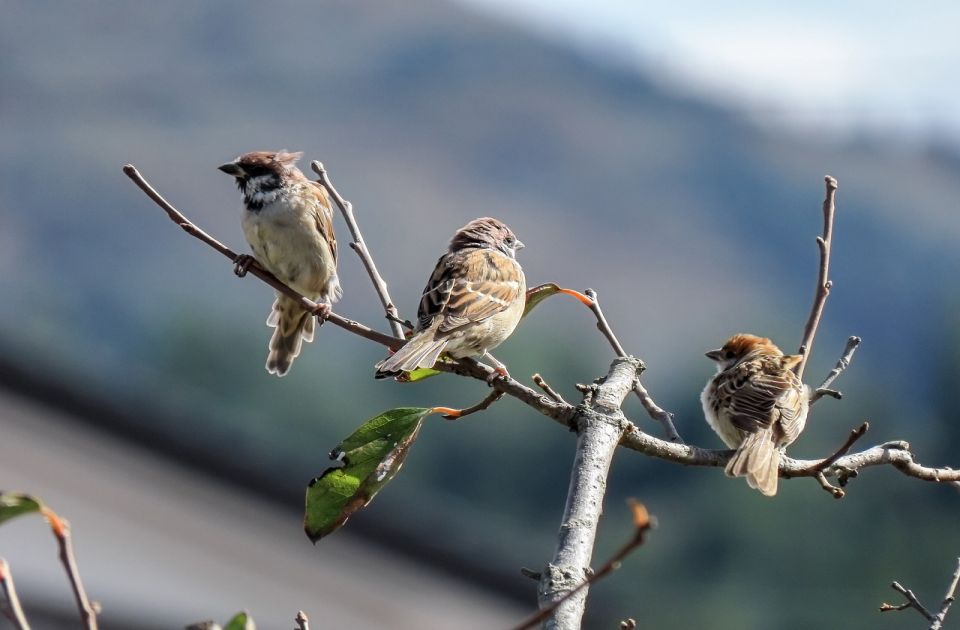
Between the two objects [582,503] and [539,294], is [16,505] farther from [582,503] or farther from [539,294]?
[539,294]

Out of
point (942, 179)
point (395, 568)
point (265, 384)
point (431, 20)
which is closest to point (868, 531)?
point (265, 384)

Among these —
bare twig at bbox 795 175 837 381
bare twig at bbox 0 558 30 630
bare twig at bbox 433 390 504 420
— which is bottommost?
bare twig at bbox 0 558 30 630

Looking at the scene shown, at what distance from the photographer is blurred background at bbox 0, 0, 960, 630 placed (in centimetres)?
972

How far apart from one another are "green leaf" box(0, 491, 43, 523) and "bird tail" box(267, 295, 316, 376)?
3.78m

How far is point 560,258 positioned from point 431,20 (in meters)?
28.8

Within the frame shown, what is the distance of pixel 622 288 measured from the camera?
59250mm

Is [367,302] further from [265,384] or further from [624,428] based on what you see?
[624,428]

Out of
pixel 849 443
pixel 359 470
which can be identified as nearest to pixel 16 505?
pixel 359 470

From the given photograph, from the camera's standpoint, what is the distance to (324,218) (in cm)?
569

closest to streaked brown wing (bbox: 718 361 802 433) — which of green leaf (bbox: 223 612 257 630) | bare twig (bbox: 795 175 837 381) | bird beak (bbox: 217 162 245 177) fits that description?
bare twig (bbox: 795 175 837 381)

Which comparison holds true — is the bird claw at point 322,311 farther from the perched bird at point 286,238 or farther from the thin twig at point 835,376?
the perched bird at point 286,238

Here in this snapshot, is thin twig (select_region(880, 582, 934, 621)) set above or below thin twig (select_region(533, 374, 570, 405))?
below

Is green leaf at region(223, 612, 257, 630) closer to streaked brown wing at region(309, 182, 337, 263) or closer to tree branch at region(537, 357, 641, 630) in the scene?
tree branch at region(537, 357, 641, 630)

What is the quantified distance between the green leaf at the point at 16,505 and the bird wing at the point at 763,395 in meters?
2.87
